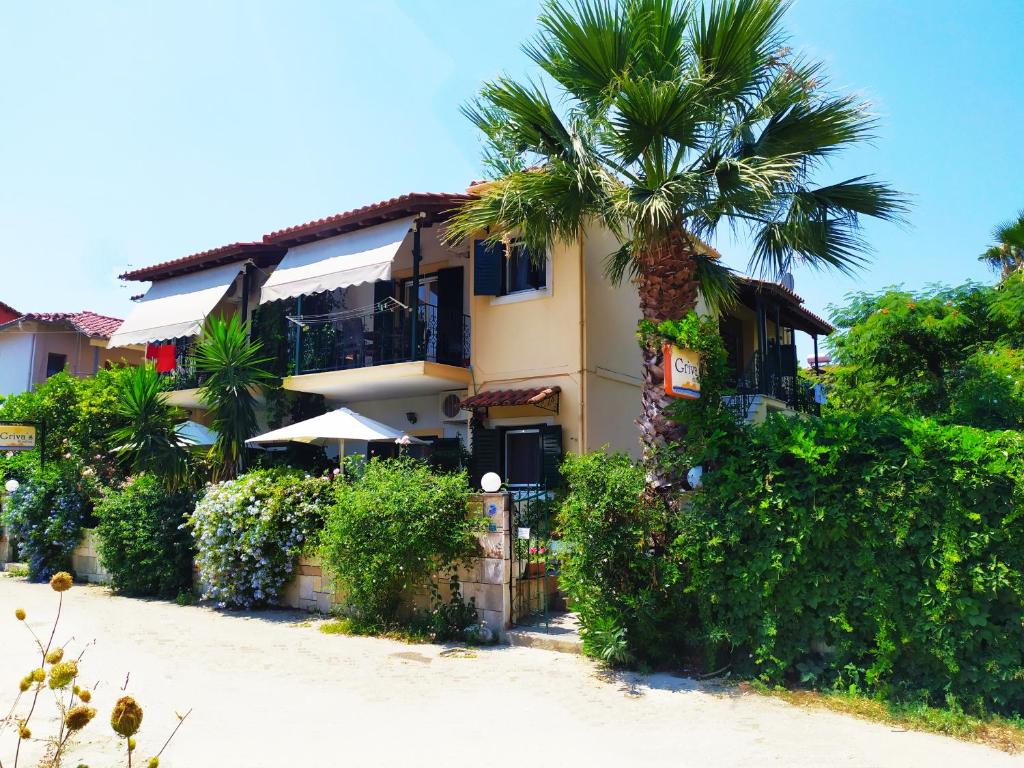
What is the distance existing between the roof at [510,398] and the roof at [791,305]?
458 cm

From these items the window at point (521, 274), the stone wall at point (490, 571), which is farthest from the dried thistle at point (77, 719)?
the window at point (521, 274)

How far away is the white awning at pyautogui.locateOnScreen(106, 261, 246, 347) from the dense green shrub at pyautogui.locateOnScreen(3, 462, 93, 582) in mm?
3516

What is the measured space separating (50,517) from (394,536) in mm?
9663

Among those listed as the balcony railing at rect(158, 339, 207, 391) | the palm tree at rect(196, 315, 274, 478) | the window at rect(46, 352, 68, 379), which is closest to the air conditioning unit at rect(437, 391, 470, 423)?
the palm tree at rect(196, 315, 274, 478)

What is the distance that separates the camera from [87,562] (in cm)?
1486

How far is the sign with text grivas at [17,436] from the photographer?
16.0 m

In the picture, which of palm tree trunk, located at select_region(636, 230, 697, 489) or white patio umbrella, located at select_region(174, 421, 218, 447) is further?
white patio umbrella, located at select_region(174, 421, 218, 447)

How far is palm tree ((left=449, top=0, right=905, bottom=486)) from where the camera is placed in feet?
28.9

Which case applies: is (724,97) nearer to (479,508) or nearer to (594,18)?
(594,18)

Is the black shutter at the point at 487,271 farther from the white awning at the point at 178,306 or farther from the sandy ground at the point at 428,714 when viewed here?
the sandy ground at the point at 428,714

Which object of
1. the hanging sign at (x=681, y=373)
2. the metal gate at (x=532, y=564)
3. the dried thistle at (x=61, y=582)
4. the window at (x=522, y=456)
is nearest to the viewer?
the dried thistle at (x=61, y=582)

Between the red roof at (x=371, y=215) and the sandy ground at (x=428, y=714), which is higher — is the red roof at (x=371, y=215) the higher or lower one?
the higher one

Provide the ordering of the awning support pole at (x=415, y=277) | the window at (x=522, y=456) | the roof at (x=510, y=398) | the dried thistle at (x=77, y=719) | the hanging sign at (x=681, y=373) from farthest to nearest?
the window at (x=522, y=456) → the awning support pole at (x=415, y=277) → the roof at (x=510, y=398) → the hanging sign at (x=681, y=373) → the dried thistle at (x=77, y=719)

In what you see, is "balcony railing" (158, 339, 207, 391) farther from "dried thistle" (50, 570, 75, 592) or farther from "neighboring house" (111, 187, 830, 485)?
"dried thistle" (50, 570, 75, 592)
